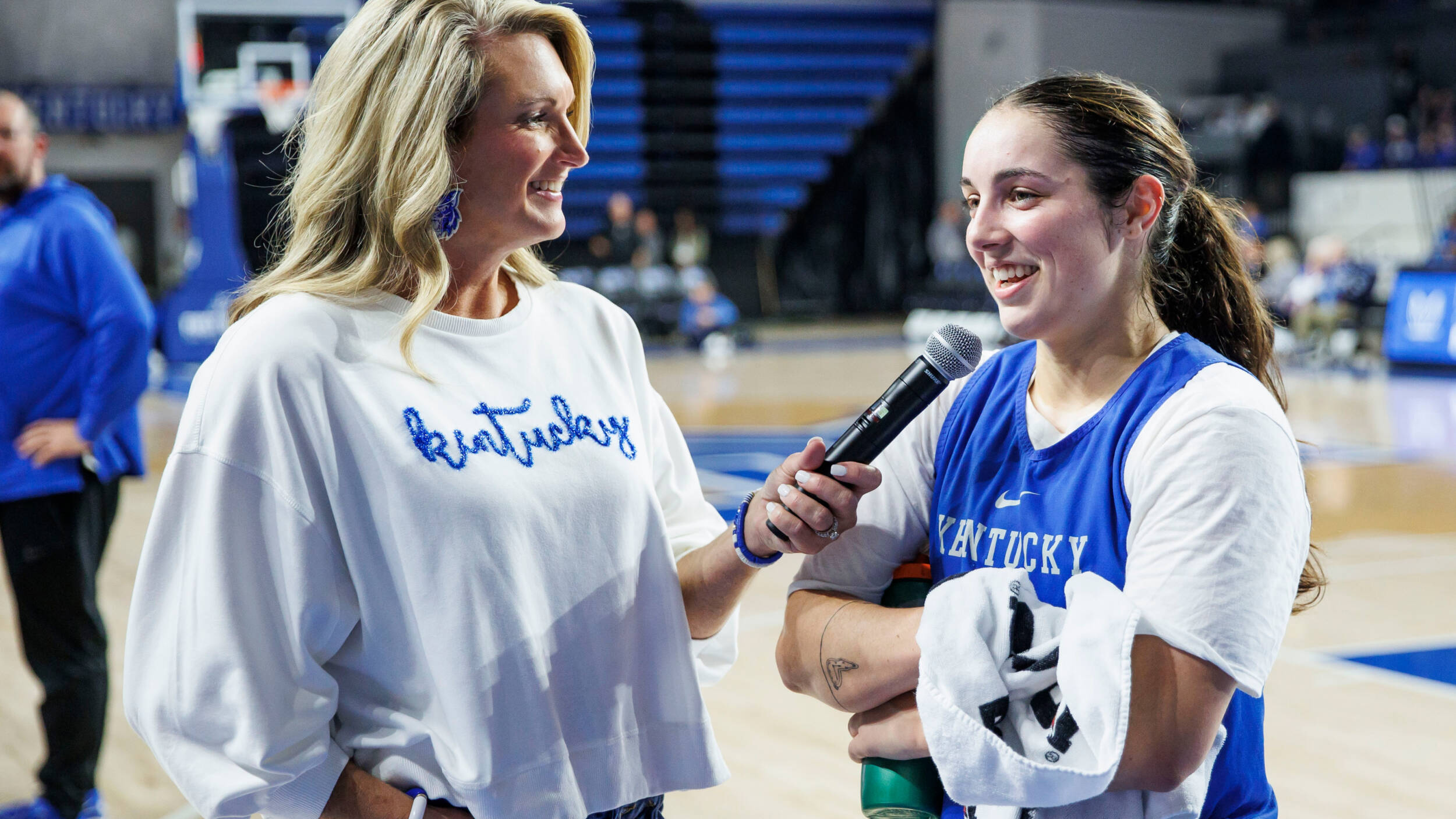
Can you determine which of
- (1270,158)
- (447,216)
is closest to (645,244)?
(1270,158)

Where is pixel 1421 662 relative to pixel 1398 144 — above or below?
below

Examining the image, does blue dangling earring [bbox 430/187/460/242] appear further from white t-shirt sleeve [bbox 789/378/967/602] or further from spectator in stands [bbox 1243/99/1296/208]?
spectator in stands [bbox 1243/99/1296/208]

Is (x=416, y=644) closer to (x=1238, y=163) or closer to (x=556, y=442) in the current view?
(x=556, y=442)

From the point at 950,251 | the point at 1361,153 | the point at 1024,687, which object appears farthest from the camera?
the point at 950,251

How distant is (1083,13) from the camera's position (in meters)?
20.0

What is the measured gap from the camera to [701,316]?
48.0ft

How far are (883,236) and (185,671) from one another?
66.7 feet

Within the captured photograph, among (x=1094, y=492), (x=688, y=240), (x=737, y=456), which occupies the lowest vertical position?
(x=737, y=456)

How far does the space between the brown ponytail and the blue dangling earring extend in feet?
2.04

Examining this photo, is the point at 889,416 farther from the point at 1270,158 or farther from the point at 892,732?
the point at 1270,158

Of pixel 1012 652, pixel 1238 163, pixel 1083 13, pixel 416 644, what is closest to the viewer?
pixel 1012 652

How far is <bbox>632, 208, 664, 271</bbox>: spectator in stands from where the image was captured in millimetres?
15070

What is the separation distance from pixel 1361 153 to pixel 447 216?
18023 mm

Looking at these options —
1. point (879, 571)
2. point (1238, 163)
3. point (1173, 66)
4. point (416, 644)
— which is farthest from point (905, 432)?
point (1173, 66)
